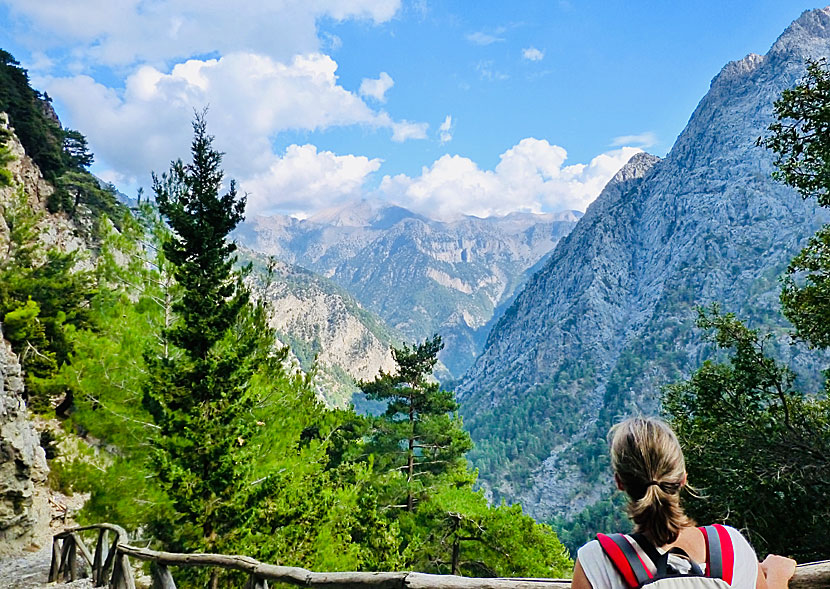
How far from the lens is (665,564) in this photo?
5.23 ft

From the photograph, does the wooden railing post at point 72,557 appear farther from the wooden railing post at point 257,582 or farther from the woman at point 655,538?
the woman at point 655,538

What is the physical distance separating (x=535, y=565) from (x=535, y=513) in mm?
133492

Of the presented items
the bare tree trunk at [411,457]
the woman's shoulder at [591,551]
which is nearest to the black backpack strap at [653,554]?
the woman's shoulder at [591,551]

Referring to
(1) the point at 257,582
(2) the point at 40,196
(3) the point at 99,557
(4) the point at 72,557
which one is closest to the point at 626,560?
(1) the point at 257,582

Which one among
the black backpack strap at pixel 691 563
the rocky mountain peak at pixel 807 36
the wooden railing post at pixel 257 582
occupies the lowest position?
Answer: the wooden railing post at pixel 257 582

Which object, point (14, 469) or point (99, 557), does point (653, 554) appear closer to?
point (99, 557)

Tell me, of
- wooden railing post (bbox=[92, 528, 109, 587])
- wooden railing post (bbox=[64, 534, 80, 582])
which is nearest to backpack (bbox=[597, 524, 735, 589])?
wooden railing post (bbox=[92, 528, 109, 587])

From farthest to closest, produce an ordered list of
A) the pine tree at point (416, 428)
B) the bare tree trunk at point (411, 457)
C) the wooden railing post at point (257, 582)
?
1. the pine tree at point (416, 428)
2. the bare tree trunk at point (411, 457)
3. the wooden railing post at point (257, 582)

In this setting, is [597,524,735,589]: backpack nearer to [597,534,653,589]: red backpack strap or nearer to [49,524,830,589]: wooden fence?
[597,534,653,589]: red backpack strap

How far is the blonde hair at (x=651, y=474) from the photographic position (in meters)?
1.66

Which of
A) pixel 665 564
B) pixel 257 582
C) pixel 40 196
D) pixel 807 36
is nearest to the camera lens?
pixel 665 564

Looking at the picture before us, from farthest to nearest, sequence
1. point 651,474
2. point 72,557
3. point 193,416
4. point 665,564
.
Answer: point 193,416, point 72,557, point 651,474, point 665,564

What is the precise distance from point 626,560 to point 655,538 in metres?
0.14

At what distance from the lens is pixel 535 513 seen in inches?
5330
